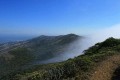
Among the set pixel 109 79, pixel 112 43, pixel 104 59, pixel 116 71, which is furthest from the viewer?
pixel 112 43

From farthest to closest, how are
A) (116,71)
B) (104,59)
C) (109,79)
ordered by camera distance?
(104,59) < (116,71) < (109,79)

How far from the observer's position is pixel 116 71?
22844 mm

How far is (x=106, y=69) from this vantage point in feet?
77.2

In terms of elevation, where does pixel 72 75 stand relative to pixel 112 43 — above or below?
below

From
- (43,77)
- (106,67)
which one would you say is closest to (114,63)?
(106,67)

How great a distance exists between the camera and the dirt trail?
2181 centimetres

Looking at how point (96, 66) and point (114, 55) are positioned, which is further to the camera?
point (114, 55)

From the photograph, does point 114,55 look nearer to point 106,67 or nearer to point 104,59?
point 104,59

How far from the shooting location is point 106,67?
2400 cm

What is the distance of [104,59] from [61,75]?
6123 mm

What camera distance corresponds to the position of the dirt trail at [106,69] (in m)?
21.8

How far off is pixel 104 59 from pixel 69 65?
15.0ft

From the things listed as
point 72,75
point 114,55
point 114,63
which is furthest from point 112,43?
point 72,75

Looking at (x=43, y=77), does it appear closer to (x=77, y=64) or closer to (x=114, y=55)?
(x=77, y=64)
